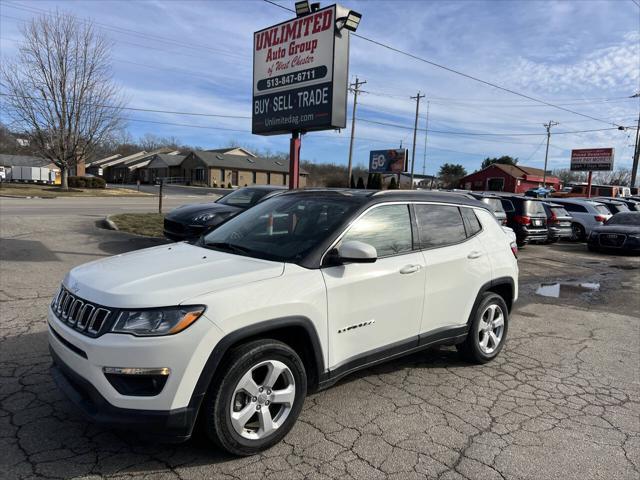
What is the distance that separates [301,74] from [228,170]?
6554 cm

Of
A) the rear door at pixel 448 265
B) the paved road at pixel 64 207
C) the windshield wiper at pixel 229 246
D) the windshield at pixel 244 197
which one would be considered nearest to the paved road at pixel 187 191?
the paved road at pixel 64 207

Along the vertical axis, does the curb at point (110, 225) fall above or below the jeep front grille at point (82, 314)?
below

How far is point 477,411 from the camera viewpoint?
150 inches

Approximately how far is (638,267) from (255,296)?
13.6 metres

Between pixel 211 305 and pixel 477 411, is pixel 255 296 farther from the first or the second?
pixel 477 411

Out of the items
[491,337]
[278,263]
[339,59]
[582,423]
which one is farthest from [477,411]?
[339,59]

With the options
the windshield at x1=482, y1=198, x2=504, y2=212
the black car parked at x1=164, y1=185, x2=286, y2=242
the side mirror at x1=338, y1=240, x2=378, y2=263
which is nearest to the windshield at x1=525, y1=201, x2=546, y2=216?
the windshield at x1=482, y1=198, x2=504, y2=212

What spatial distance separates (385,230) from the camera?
391 cm

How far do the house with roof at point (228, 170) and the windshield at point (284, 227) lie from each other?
68.0 meters

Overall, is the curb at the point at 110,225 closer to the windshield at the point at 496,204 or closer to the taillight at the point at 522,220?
the windshield at the point at 496,204

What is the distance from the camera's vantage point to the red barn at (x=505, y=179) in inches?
2726

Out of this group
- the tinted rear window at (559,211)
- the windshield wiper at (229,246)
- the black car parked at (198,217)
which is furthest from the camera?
the tinted rear window at (559,211)

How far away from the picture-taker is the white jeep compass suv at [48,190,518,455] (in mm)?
2643

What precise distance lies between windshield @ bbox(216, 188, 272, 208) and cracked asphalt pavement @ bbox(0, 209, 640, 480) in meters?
5.41
